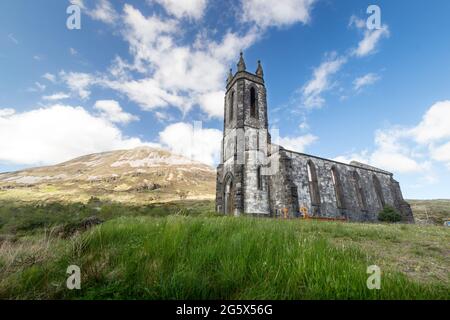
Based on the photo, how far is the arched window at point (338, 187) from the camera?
70.5ft

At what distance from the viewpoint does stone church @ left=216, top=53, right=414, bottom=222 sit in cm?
1881

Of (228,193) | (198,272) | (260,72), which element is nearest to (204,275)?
(198,272)

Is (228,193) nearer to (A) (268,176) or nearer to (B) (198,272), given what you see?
(A) (268,176)

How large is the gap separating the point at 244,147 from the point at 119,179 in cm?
7392

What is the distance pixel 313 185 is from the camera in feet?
68.5

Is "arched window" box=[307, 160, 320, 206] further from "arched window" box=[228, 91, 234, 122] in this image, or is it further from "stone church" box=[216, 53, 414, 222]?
"arched window" box=[228, 91, 234, 122]

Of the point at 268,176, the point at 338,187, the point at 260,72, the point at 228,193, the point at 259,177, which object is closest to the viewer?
the point at 259,177

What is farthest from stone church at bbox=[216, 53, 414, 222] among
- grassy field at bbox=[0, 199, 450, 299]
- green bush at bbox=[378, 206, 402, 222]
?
grassy field at bbox=[0, 199, 450, 299]

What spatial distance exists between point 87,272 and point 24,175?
133 metres

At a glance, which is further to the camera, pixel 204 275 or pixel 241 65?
pixel 241 65

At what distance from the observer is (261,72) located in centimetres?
2431

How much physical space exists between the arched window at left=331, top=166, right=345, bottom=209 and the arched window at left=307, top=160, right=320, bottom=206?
279 cm
